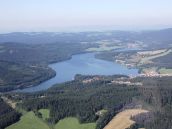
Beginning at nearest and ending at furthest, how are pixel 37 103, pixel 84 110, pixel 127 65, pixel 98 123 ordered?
pixel 98 123 < pixel 84 110 < pixel 37 103 < pixel 127 65

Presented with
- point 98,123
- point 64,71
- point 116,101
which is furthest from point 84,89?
point 64,71

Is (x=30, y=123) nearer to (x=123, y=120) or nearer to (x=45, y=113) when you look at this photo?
(x=45, y=113)

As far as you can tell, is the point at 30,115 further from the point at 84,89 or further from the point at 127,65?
the point at 127,65

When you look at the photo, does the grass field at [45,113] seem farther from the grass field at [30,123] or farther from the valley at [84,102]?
the grass field at [30,123]

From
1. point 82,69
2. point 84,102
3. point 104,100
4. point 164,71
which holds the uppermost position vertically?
point 104,100

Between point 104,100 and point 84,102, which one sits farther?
point 104,100

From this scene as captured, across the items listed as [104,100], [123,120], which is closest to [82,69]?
[104,100]

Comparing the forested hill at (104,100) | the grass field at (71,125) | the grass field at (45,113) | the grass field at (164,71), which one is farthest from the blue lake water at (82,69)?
the grass field at (71,125)
